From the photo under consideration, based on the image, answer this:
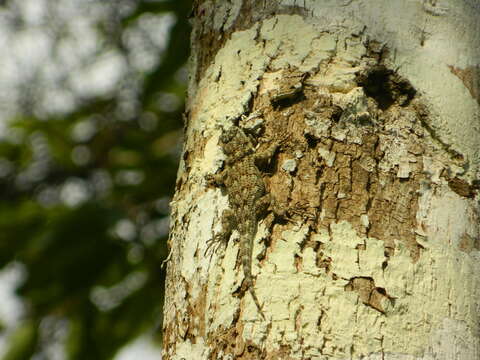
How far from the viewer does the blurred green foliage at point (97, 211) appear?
3127mm

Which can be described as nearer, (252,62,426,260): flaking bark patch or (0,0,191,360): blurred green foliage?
(252,62,426,260): flaking bark patch

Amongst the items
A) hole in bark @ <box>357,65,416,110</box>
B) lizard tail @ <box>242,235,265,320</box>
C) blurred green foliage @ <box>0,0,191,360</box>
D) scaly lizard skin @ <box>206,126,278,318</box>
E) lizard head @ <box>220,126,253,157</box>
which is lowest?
blurred green foliage @ <box>0,0,191,360</box>

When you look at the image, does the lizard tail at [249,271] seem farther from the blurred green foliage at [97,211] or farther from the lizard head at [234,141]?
the blurred green foliage at [97,211]

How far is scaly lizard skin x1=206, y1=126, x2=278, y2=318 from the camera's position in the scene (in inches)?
73.4

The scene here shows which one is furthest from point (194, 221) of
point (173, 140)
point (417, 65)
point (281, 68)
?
point (173, 140)

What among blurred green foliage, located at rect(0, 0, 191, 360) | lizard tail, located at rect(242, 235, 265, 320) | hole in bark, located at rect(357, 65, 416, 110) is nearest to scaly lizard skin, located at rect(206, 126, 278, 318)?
lizard tail, located at rect(242, 235, 265, 320)

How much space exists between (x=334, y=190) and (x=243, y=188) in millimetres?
452

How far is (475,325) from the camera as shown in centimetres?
170

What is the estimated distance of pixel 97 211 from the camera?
3.11 m

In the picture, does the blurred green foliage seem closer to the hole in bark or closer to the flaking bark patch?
the flaking bark patch

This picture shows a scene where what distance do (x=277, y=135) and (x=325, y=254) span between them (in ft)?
1.39

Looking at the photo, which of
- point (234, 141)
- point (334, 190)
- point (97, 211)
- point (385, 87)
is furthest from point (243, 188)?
point (97, 211)

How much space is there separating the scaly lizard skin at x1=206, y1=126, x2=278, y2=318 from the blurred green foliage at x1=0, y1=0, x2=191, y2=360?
1.13 metres

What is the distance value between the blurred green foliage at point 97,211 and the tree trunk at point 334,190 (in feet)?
3.70
